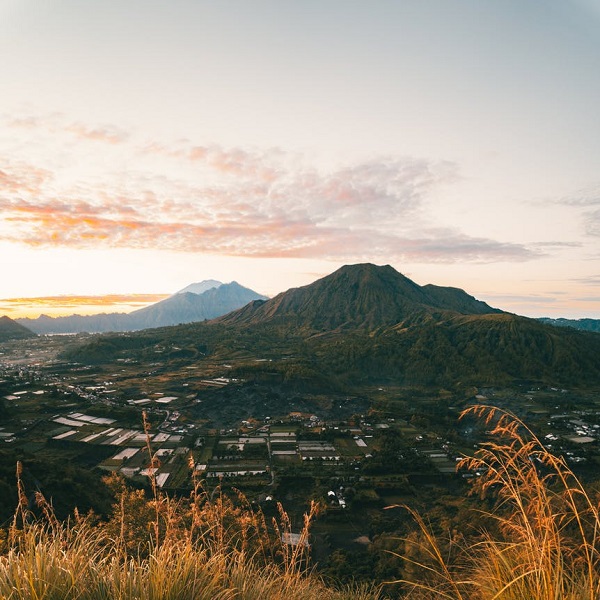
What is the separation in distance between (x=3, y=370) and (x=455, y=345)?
220 metres

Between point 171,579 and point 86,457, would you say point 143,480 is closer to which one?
point 86,457

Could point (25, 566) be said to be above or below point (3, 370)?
above

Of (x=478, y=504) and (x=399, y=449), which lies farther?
(x=399, y=449)

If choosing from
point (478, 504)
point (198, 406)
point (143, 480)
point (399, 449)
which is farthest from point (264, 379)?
point (478, 504)

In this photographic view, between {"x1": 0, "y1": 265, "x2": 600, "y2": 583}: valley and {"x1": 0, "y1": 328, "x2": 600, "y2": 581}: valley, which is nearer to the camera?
{"x1": 0, "y1": 265, "x2": 600, "y2": 583}: valley

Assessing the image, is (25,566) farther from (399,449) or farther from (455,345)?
(455,345)

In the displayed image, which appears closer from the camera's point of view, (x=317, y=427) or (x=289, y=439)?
(x=289, y=439)

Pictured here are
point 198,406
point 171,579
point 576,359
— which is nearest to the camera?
point 171,579

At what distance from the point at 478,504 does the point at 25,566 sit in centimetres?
5978

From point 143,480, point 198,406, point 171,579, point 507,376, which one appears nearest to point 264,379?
point 198,406

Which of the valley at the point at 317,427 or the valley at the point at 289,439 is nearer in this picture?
the valley at the point at 317,427

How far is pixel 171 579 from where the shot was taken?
368cm

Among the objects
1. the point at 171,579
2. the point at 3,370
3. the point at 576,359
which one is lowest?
the point at 3,370

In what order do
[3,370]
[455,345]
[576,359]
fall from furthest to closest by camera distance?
[455,345] → [576,359] → [3,370]
